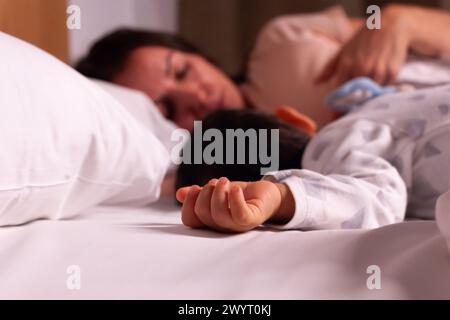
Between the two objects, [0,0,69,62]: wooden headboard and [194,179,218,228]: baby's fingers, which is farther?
[0,0,69,62]: wooden headboard

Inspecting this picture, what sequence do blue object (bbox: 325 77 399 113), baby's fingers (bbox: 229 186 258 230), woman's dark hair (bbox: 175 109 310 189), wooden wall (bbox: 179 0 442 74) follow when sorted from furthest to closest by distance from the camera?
wooden wall (bbox: 179 0 442 74), blue object (bbox: 325 77 399 113), woman's dark hair (bbox: 175 109 310 189), baby's fingers (bbox: 229 186 258 230)

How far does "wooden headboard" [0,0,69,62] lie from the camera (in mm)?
1008

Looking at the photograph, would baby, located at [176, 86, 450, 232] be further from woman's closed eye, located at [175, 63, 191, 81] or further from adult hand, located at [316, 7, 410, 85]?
woman's closed eye, located at [175, 63, 191, 81]

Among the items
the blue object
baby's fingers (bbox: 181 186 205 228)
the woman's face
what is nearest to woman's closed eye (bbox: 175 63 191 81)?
the woman's face

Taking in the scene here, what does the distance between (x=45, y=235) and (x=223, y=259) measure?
0.64ft

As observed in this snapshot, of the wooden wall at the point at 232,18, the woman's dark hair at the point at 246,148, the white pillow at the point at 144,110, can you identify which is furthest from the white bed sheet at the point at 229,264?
the wooden wall at the point at 232,18

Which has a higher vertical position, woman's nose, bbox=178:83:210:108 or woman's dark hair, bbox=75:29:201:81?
woman's dark hair, bbox=75:29:201:81

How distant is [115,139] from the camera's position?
2.76ft

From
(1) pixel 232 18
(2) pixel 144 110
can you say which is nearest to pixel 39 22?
(2) pixel 144 110

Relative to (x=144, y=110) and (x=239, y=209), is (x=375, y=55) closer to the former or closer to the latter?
(x=144, y=110)

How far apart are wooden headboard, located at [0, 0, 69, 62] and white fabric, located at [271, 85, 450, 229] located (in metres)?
0.49

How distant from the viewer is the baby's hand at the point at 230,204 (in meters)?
0.64
